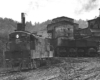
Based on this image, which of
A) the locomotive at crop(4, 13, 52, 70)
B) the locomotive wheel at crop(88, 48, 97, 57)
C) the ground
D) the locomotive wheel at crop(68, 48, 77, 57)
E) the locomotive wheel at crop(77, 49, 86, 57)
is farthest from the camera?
the locomotive wheel at crop(77, 49, 86, 57)

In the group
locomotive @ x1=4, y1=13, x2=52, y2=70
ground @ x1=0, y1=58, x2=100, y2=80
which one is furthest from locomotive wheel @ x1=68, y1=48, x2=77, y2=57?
ground @ x1=0, y1=58, x2=100, y2=80

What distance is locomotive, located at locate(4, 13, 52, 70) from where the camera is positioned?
12422 millimetres

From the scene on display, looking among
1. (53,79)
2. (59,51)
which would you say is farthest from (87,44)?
(53,79)

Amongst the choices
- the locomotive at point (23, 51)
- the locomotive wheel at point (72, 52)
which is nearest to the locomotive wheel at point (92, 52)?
the locomotive wheel at point (72, 52)

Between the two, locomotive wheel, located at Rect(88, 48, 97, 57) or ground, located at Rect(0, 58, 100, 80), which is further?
locomotive wheel, located at Rect(88, 48, 97, 57)

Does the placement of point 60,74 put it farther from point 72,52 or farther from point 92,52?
point 92,52

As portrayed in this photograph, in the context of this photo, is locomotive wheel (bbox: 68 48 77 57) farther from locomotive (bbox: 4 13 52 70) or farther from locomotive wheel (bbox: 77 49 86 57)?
locomotive (bbox: 4 13 52 70)

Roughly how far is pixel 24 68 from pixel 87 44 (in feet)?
63.3

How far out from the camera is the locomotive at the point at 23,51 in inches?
489

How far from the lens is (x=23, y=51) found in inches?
501

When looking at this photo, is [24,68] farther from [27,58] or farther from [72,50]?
[72,50]

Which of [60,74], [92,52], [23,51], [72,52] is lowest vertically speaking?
[60,74]

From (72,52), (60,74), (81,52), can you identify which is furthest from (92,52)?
(60,74)

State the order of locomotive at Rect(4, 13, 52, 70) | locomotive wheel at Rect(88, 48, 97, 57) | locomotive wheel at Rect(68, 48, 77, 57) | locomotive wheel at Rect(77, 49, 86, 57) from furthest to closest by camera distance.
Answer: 1. locomotive wheel at Rect(77, 49, 86, 57)
2. locomotive wheel at Rect(68, 48, 77, 57)
3. locomotive wheel at Rect(88, 48, 97, 57)
4. locomotive at Rect(4, 13, 52, 70)
